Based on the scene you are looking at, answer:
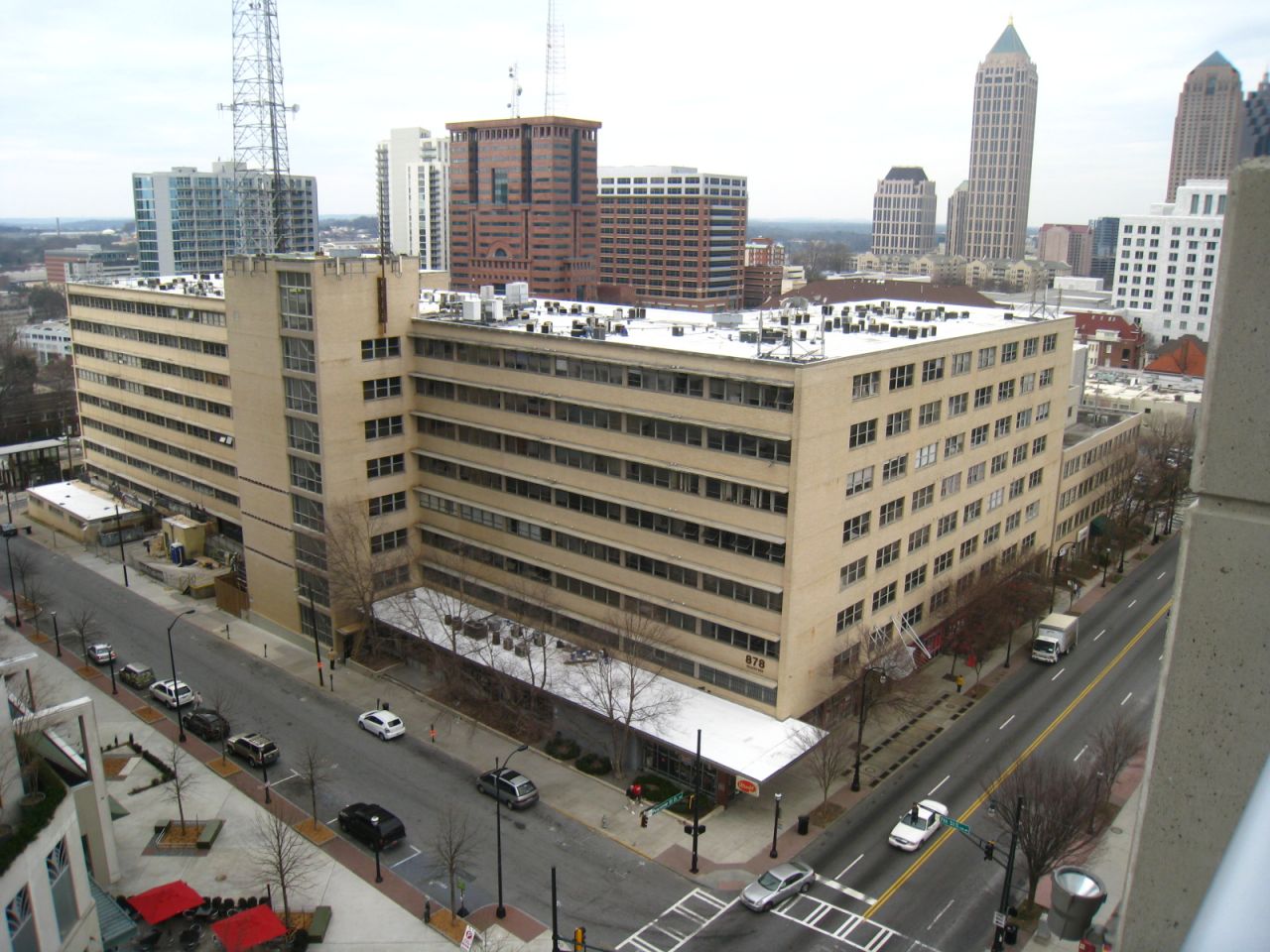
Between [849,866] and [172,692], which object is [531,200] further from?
[849,866]

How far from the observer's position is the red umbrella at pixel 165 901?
3538 centimetres

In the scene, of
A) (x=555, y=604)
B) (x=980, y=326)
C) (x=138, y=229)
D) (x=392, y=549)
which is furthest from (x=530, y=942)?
(x=138, y=229)

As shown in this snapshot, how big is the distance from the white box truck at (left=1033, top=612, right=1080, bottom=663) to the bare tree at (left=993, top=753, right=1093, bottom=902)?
19.2 metres

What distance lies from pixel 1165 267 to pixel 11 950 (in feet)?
569

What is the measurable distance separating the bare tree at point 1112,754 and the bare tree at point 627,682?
723 inches

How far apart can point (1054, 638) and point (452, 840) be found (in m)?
36.9

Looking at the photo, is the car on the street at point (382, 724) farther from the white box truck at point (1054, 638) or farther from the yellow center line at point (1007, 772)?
the white box truck at point (1054, 638)

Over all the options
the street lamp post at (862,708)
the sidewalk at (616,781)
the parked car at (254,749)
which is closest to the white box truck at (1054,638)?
the sidewalk at (616,781)

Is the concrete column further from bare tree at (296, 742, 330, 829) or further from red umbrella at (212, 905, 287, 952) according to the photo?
bare tree at (296, 742, 330, 829)

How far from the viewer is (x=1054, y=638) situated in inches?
2325

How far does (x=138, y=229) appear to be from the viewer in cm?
19850

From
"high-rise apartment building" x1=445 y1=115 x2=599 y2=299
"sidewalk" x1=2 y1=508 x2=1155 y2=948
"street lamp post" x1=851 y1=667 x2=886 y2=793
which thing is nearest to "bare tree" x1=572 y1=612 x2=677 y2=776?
"sidewalk" x1=2 y1=508 x2=1155 y2=948

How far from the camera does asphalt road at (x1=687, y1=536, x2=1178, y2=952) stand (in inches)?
1420

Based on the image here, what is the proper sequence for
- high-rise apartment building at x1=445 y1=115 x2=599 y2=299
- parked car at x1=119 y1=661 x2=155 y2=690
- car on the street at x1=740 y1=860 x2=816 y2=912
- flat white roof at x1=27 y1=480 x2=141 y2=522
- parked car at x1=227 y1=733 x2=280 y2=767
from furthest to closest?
high-rise apartment building at x1=445 y1=115 x2=599 y2=299
flat white roof at x1=27 y1=480 x2=141 y2=522
parked car at x1=119 y1=661 x2=155 y2=690
parked car at x1=227 y1=733 x2=280 y2=767
car on the street at x1=740 y1=860 x2=816 y2=912
